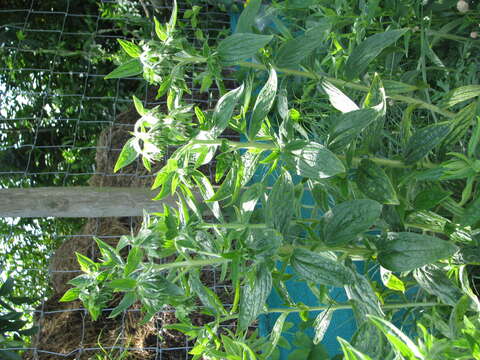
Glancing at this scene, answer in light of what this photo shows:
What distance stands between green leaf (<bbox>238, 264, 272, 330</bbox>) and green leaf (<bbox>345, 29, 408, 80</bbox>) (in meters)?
0.36

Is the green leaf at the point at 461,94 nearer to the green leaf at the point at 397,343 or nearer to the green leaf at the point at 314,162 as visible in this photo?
the green leaf at the point at 314,162

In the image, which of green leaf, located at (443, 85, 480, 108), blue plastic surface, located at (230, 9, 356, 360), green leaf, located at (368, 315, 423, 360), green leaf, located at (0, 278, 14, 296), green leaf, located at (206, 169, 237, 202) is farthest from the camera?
green leaf, located at (0, 278, 14, 296)

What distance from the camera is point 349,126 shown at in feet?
2.35

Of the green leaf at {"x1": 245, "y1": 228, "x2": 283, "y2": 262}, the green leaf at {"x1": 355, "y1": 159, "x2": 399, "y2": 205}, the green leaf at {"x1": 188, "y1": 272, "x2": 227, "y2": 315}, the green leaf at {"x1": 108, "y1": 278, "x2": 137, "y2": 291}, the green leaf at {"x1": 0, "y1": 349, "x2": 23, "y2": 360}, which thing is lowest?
the green leaf at {"x1": 0, "y1": 349, "x2": 23, "y2": 360}

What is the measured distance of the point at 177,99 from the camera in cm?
78

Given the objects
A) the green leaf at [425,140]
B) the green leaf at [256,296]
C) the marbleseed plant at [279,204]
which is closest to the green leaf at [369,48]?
the marbleseed plant at [279,204]

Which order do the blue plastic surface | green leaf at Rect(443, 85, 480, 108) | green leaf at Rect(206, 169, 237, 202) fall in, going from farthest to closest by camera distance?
the blue plastic surface → green leaf at Rect(443, 85, 480, 108) → green leaf at Rect(206, 169, 237, 202)

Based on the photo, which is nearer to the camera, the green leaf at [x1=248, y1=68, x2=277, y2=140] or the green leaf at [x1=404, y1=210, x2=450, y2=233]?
the green leaf at [x1=248, y1=68, x2=277, y2=140]

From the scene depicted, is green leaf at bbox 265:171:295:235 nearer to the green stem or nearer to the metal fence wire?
the green stem

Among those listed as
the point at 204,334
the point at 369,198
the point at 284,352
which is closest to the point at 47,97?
the point at 284,352

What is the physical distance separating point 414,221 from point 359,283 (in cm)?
17

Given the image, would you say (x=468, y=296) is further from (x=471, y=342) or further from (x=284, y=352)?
(x=284, y=352)

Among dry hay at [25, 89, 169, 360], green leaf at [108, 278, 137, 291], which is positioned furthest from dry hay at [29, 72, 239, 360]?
green leaf at [108, 278, 137, 291]

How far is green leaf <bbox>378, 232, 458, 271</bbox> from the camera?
69cm
